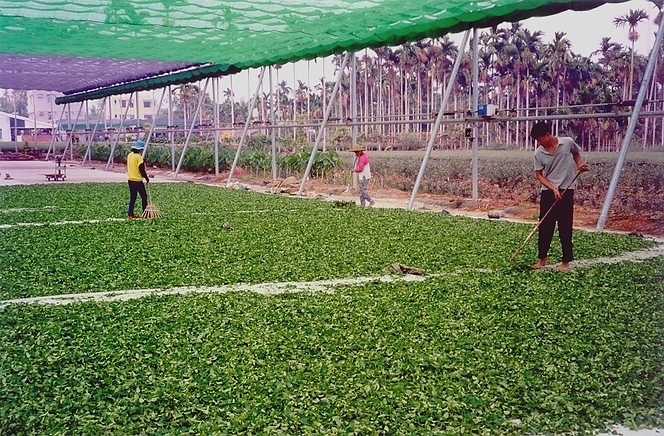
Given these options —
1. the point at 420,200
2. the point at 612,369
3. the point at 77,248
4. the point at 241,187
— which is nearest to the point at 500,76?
the point at 241,187

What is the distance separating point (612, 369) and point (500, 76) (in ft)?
106

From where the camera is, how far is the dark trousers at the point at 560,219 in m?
7.07

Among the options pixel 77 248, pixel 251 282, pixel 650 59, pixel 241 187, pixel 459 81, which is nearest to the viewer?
pixel 251 282

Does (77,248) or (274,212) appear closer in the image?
(77,248)

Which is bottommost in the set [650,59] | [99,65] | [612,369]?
[612,369]

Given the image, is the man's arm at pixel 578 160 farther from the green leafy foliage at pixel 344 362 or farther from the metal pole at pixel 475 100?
the metal pole at pixel 475 100

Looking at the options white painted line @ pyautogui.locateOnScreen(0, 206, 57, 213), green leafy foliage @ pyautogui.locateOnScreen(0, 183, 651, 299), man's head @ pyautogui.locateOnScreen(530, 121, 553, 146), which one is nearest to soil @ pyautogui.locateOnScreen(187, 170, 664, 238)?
green leafy foliage @ pyautogui.locateOnScreen(0, 183, 651, 299)

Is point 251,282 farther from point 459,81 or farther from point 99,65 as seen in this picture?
point 459,81

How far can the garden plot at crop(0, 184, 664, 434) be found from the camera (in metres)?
3.54

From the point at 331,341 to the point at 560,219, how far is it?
3375mm

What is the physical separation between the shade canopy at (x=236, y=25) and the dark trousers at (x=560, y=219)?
4.86 metres

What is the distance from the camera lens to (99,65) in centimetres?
2248

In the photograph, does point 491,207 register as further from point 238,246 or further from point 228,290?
point 228,290

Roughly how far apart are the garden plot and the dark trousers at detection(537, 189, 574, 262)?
0.34 m
